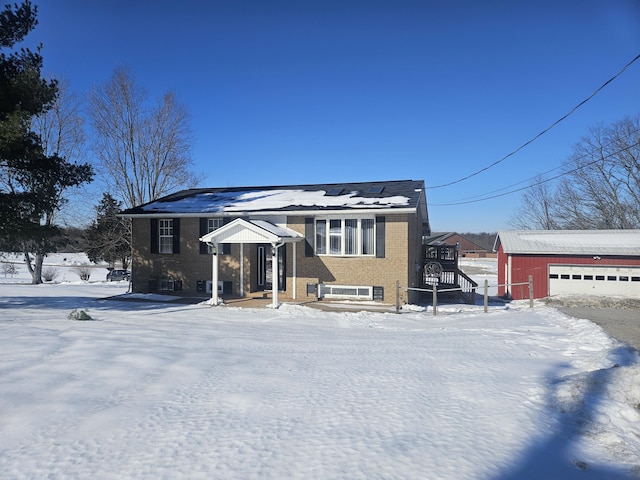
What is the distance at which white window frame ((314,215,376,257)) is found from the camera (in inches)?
615

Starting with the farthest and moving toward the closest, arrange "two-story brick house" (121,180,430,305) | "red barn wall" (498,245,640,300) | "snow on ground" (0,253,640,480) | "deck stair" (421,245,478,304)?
"deck stair" (421,245,478,304) < "red barn wall" (498,245,640,300) < "two-story brick house" (121,180,430,305) < "snow on ground" (0,253,640,480)

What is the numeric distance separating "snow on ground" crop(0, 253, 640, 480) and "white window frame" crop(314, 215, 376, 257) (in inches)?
279

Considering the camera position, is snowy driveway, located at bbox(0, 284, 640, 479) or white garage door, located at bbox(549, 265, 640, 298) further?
white garage door, located at bbox(549, 265, 640, 298)

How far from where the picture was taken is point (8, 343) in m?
6.91

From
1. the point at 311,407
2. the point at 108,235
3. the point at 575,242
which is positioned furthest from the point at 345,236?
the point at 108,235

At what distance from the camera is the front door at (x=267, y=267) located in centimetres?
1723

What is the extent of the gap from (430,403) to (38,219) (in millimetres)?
13350

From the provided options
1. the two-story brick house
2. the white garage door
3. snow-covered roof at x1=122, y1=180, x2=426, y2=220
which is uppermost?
snow-covered roof at x1=122, y1=180, x2=426, y2=220

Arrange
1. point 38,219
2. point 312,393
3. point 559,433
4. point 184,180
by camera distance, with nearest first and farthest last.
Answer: point 559,433 < point 312,393 < point 38,219 < point 184,180

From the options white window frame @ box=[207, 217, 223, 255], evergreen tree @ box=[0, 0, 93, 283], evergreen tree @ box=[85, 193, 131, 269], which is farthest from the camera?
evergreen tree @ box=[85, 193, 131, 269]

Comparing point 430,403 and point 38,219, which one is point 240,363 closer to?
point 430,403

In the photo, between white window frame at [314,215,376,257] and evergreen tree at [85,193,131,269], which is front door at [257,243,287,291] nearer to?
white window frame at [314,215,376,257]

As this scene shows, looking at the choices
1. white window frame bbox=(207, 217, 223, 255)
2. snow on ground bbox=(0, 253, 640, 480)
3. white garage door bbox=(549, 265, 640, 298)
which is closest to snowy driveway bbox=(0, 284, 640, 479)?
snow on ground bbox=(0, 253, 640, 480)

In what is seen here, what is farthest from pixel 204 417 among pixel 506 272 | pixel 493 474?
pixel 506 272
